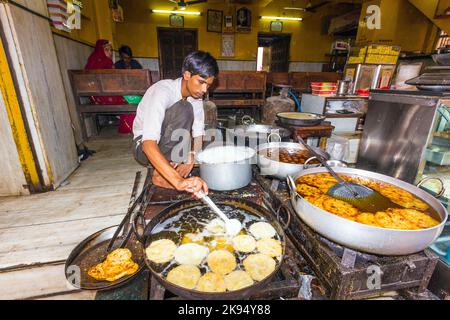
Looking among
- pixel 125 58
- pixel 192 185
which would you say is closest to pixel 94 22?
pixel 125 58

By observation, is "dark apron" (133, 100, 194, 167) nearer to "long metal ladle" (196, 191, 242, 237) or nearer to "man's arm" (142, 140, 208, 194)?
"man's arm" (142, 140, 208, 194)

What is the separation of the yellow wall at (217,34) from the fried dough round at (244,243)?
12.2m

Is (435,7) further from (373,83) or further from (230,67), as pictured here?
(230,67)

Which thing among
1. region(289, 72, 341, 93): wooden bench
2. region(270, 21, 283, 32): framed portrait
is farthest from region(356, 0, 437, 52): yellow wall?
region(270, 21, 283, 32): framed portrait

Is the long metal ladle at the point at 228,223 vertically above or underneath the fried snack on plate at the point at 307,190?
underneath

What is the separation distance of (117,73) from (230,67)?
7.83 metres

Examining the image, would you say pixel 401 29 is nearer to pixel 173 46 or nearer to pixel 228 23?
pixel 228 23

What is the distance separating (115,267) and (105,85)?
586cm

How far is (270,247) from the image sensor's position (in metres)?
1.61

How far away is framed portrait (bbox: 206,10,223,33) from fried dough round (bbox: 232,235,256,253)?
41.0 feet

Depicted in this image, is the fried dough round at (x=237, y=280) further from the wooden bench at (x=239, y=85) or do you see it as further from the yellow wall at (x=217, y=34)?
the yellow wall at (x=217, y=34)

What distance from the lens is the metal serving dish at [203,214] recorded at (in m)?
1.11

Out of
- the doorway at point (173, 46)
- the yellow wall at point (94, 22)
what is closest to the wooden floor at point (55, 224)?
the yellow wall at point (94, 22)
